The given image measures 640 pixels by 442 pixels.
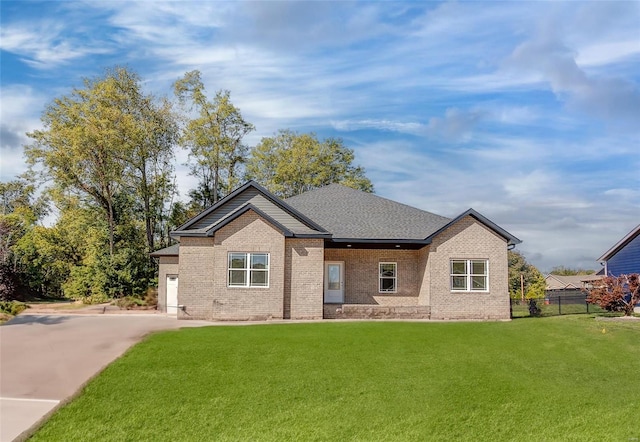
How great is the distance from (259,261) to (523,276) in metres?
45.7

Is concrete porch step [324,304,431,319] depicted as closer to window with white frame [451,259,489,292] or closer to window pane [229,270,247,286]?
window with white frame [451,259,489,292]

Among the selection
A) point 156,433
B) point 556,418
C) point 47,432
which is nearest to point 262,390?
point 156,433

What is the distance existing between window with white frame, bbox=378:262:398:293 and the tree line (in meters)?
18.0

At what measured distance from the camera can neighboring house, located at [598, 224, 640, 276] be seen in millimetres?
28156

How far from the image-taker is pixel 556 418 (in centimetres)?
1060

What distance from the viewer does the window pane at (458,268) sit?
75.7ft

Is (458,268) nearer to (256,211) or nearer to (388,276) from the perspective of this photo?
(388,276)

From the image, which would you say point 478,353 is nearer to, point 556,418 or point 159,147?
point 556,418

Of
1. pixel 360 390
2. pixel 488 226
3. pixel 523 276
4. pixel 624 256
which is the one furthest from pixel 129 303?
pixel 523 276

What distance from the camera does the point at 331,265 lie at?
2522 centimetres

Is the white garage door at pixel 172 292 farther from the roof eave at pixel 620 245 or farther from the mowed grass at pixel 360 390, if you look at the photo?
the roof eave at pixel 620 245

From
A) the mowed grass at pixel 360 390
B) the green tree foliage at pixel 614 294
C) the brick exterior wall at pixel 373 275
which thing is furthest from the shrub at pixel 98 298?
the green tree foliage at pixel 614 294

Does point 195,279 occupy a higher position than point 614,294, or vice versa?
point 195,279

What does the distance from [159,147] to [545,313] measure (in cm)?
2975
